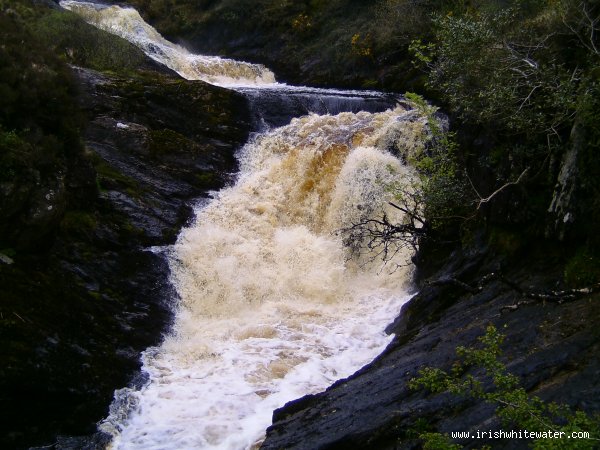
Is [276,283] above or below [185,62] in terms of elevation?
below

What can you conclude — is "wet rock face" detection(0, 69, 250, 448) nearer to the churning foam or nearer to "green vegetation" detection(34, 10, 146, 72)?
the churning foam

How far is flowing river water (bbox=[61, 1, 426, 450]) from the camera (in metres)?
6.89

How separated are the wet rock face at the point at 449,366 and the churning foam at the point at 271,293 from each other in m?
0.84

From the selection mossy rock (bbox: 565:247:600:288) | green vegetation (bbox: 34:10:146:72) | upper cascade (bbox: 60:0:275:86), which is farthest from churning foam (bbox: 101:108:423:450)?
upper cascade (bbox: 60:0:275:86)

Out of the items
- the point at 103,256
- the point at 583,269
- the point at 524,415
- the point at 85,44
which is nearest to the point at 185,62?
the point at 85,44

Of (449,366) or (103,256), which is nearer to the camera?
(449,366)

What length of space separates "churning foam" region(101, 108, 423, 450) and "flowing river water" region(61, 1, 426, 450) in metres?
0.02

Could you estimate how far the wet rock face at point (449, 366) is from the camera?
4035 millimetres

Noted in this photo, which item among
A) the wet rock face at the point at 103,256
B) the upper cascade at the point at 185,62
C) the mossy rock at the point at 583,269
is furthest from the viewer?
the upper cascade at the point at 185,62

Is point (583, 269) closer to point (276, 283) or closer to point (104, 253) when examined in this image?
point (276, 283)

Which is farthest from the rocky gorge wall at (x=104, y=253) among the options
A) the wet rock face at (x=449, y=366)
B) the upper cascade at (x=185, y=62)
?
the upper cascade at (x=185, y=62)

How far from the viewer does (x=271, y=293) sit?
991 cm

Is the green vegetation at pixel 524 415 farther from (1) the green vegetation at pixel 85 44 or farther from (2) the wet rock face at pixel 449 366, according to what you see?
(1) the green vegetation at pixel 85 44

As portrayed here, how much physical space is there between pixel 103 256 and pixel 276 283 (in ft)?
9.86
